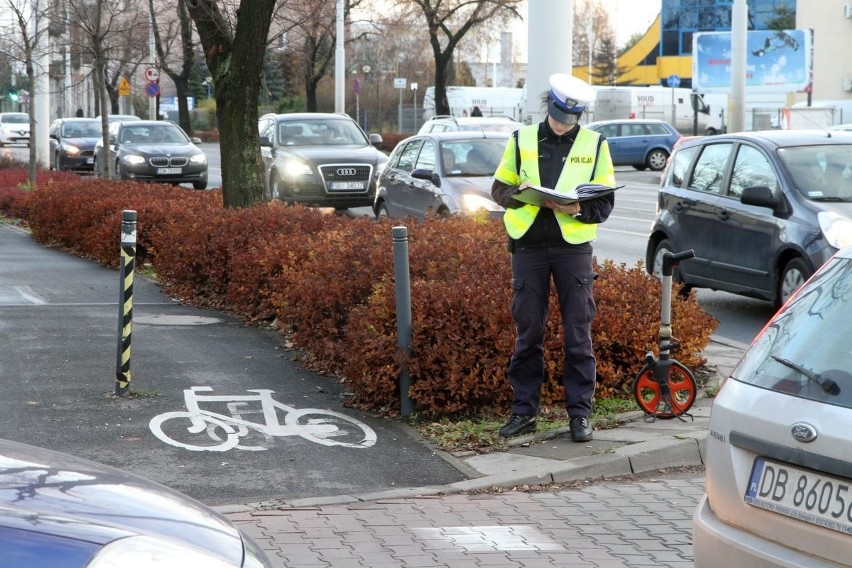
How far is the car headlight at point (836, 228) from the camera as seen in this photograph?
10.4 meters

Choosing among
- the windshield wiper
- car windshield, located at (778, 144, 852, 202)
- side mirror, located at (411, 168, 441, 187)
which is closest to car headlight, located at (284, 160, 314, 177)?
side mirror, located at (411, 168, 441, 187)

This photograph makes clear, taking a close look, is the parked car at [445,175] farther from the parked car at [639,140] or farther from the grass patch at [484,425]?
the parked car at [639,140]

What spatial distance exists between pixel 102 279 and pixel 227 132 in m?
2.16

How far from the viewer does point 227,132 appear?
46.4 feet

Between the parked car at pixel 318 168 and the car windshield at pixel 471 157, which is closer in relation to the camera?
the car windshield at pixel 471 157

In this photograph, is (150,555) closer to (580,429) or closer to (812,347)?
(812,347)

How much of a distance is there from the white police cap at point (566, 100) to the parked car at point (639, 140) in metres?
36.6

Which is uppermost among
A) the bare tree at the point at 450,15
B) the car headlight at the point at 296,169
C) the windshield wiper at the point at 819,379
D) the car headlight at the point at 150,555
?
the bare tree at the point at 450,15

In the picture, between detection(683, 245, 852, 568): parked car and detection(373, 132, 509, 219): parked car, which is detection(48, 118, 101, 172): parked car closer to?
detection(373, 132, 509, 219): parked car

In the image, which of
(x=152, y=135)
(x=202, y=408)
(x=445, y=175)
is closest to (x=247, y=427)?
(x=202, y=408)

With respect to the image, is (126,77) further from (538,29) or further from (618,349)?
(618,349)

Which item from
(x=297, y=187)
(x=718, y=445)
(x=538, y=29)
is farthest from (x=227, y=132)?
(x=718, y=445)

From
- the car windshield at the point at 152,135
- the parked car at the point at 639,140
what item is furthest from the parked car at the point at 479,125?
the parked car at the point at 639,140

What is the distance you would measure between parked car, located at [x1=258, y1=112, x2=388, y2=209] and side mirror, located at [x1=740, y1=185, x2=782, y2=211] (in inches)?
482
